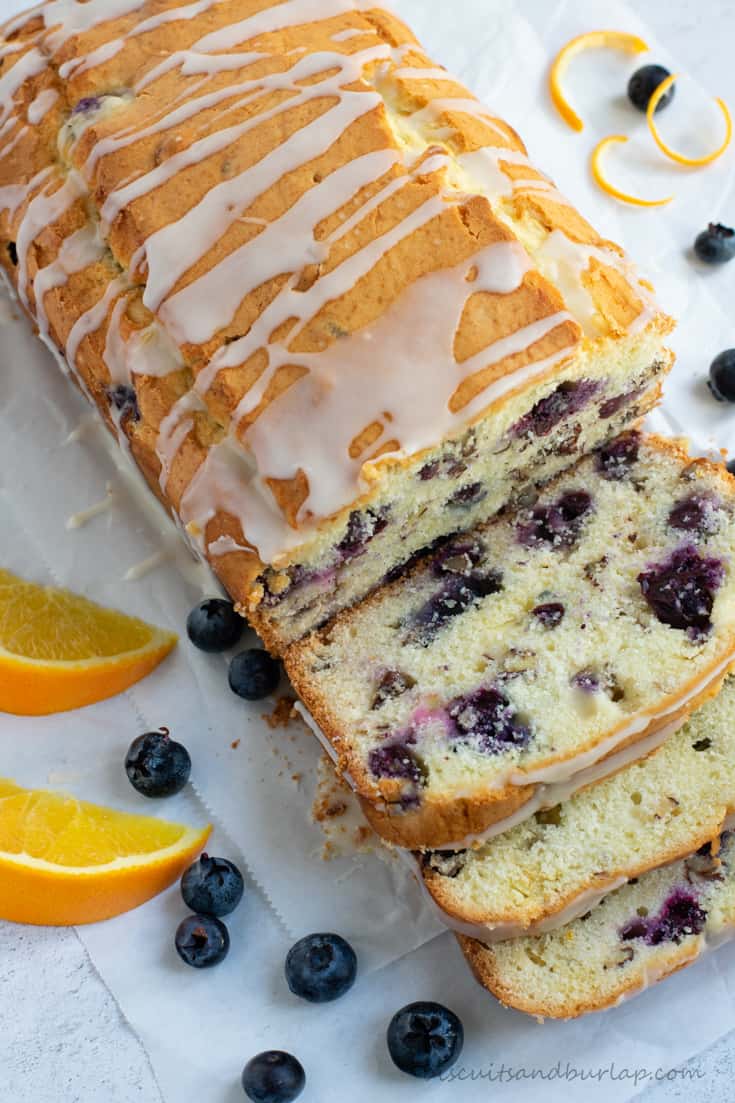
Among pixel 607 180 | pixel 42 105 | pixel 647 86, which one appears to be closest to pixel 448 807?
pixel 42 105

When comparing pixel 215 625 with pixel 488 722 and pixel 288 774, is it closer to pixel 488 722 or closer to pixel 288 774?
pixel 288 774

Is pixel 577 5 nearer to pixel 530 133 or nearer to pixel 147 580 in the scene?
pixel 530 133

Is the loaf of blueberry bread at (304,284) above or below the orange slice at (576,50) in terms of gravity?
below

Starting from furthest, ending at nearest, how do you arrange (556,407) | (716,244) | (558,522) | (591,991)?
(716,244) → (558,522) → (556,407) → (591,991)

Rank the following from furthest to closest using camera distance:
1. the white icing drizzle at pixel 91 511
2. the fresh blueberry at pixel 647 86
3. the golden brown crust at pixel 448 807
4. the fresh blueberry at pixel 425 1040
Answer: the fresh blueberry at pixel 647 86 < the white icing drizzle at pixel 91 511 < the fresh blueberry at pixel 425 1040 < the golden brown crust at pixel 448 807

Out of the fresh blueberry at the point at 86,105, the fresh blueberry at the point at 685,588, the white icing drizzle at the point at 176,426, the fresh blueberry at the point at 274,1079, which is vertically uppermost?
the fresh blueberry at the point at 86,105

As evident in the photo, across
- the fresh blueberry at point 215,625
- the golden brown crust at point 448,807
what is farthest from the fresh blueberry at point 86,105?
the golden brown crust at point 448,807

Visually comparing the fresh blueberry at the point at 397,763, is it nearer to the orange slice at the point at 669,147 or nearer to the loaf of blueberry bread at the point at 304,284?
the loaf of blueberry bread at the point at 304,284

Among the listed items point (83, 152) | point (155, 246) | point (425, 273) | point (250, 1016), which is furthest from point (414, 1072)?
point (83, 152)
